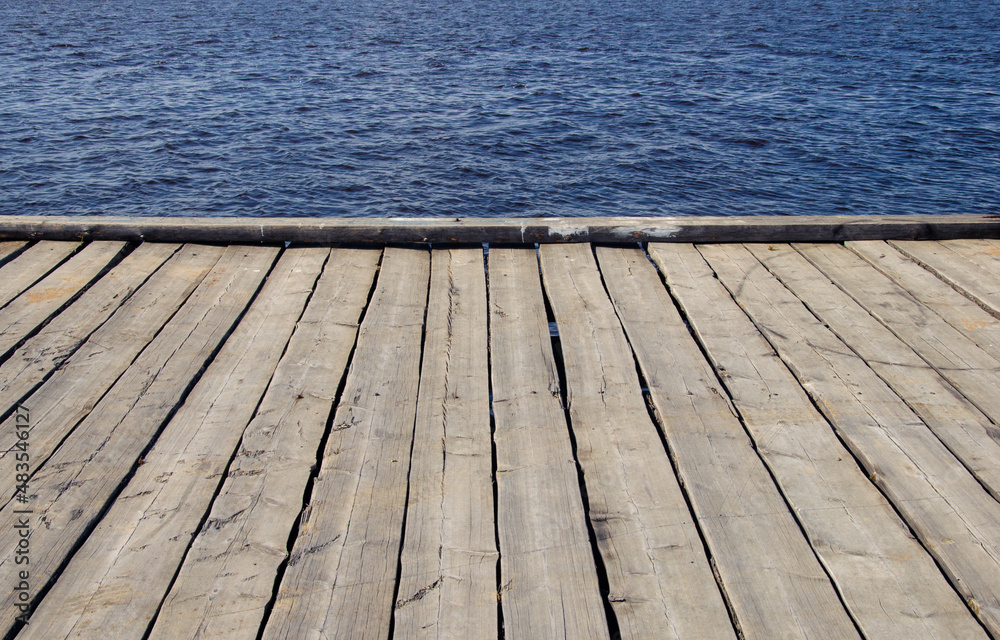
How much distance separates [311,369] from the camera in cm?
337

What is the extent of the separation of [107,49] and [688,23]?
21.2 metres

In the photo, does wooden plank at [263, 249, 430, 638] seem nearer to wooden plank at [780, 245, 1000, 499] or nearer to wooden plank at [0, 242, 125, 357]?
wooden plank at [0, 242, 125, 357]

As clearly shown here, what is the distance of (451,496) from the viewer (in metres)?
2.62

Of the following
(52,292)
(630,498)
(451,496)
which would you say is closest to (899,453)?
(630,498)

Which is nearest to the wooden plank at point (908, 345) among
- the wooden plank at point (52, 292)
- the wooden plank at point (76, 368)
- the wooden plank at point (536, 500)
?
the wooden plank at point (536, 500)

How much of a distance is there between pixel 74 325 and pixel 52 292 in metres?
0.47

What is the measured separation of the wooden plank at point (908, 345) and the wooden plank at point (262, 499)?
2481 millimetres

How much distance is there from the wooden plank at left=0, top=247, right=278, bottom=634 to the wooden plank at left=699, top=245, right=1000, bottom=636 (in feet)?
9.05

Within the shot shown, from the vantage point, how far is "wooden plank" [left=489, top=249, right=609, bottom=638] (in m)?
2.18

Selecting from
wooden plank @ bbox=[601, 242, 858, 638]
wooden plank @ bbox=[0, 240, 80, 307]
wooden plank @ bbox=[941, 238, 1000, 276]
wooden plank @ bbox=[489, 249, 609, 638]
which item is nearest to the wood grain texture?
wooden plank @ bbox=[0, 240, 80, 307]

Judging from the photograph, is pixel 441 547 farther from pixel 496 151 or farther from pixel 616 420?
pixel 496 151

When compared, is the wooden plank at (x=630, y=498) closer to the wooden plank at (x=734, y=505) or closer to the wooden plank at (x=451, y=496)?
the wooden plank at (x=734, y=505)

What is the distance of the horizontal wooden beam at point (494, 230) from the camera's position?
4691 millimetres

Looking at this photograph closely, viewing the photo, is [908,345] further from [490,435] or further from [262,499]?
[262,499]
